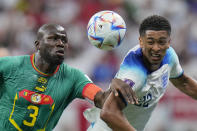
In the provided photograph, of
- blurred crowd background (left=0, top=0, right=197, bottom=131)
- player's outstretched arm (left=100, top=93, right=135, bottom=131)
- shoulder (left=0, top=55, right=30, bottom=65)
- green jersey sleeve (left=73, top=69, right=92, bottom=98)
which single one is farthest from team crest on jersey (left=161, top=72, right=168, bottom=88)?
blurred crowd background (left=0, top=0, right=197, bottom=131)

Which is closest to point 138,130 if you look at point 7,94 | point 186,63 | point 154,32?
point 154,32

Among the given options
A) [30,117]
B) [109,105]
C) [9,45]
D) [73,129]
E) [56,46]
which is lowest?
[73,129]

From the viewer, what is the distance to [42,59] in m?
5.25

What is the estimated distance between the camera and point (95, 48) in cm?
1020

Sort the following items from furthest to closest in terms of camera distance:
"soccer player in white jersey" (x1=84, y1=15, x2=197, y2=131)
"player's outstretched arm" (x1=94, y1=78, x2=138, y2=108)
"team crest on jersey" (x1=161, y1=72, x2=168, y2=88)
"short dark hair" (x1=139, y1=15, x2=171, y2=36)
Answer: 1. "team crest on jersey" (x1=161, y1=72, x2=168, y2=88)
2. "short dark hair" (x1=139, y1=15, x2=171, y2=36)
3. "soccer player in white jersey" (x1=84, y1=15, x2=197, y2=131)
4. "player's outstretched arm" (x1=94, y1=78, x2=138, y2=108)

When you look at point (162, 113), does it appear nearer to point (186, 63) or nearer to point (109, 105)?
point (186, 63)

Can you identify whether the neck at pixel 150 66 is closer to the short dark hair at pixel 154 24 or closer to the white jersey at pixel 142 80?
the white jersey at pixel 142 80

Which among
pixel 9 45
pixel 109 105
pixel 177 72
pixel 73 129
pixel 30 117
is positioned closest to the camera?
pixel 109 105

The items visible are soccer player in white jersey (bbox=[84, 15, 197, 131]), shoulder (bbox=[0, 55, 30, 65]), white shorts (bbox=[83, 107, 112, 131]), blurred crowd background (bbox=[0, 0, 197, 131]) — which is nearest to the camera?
soccer player in white jersey (bbox=[84, 15, 197, 131])

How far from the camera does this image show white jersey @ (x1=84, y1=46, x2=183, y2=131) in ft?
15.4

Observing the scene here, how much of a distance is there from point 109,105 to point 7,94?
135 cm

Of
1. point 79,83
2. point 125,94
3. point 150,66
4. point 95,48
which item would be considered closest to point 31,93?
point 79,83

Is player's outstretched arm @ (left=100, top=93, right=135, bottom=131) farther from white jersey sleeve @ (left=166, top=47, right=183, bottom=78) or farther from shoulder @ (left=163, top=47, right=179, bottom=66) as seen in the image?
white jersey sleeve @ (left=166, top=47, right=183, bottom=78)

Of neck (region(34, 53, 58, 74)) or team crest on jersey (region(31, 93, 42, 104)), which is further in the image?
neck (region(34, 53, 58, 74))
